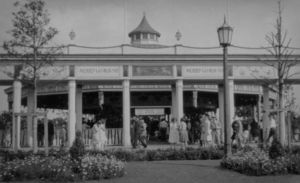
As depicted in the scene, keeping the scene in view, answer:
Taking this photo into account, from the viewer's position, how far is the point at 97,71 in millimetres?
Result: 28250

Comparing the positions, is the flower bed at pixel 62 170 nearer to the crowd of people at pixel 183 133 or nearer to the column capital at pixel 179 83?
the crowd of people at pixel 183 133

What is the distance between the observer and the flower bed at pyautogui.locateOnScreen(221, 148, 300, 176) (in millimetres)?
12734

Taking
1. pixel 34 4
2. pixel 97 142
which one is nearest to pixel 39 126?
pixel 97 142

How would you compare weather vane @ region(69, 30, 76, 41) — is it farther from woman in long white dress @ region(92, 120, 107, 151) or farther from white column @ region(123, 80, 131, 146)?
woman in long white dress @ region(92, 120, 107, 151)

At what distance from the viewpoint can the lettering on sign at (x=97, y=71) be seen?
28094 millimetres

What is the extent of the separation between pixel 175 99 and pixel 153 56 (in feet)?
11.6

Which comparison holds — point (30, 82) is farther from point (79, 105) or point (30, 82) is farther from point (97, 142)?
point (79, 105)

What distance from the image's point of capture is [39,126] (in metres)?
27.8

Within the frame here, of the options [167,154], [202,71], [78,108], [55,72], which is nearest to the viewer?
[167,154]

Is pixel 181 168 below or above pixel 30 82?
below

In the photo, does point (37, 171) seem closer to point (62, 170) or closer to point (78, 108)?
point (62, 170)

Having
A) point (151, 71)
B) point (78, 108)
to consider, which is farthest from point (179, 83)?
point (78, 108)

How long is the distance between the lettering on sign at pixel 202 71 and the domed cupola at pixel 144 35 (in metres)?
21.7

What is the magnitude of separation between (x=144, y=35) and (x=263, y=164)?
129 ft
